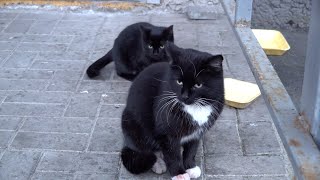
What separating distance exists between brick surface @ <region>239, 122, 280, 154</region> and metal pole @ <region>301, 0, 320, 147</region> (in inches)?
34.0

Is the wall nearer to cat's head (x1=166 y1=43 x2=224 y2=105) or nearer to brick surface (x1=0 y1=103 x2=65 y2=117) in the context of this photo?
brick surface (x1=0 y1=103 x2=65 y2=117)

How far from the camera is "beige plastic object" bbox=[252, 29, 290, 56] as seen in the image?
14.5 ft

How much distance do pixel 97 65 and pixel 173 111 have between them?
4.83 feet

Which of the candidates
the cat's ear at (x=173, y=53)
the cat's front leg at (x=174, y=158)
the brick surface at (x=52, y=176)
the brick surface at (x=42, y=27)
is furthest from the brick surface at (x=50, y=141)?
the brick surface at (x=42, y=27)

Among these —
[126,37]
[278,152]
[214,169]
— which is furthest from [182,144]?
[126,37]

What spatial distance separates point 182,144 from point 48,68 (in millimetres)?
1754

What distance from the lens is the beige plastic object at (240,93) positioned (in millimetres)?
3312

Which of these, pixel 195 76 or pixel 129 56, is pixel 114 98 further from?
pixel 195 76

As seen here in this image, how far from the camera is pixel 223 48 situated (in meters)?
4.28

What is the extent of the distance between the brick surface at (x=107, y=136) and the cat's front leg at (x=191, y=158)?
44 centimetres

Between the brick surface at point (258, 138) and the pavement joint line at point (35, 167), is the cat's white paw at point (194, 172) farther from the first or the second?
the pavement joint line at point (35, 167)

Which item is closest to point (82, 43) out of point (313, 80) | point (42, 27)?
point (42, 27)

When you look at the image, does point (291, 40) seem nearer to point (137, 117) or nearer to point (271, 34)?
point (271, 34)

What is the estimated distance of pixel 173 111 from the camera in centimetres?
246
